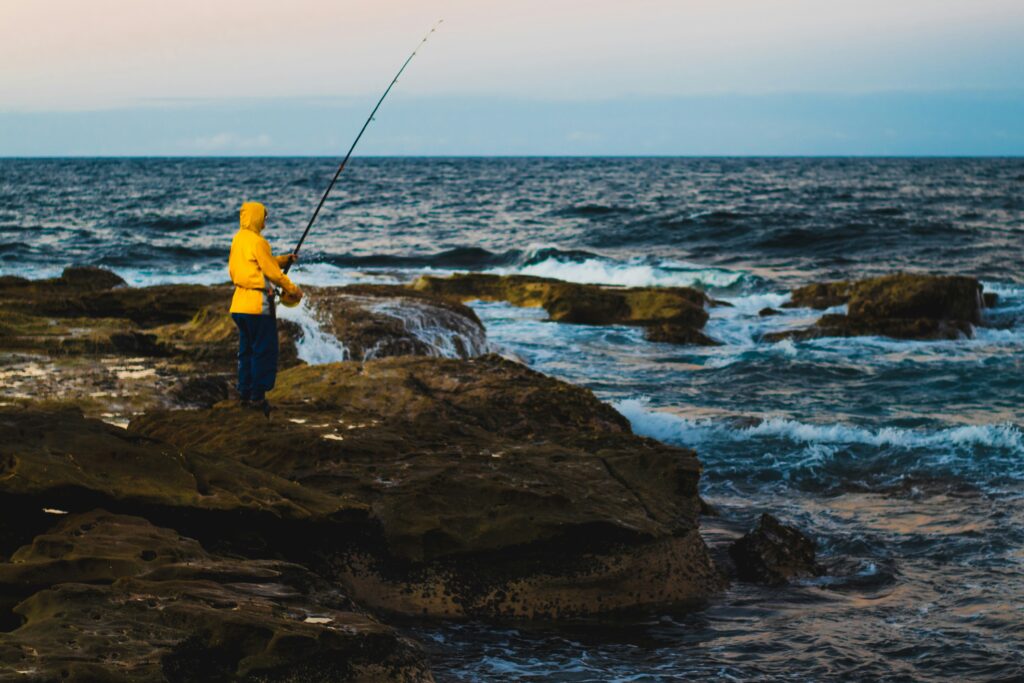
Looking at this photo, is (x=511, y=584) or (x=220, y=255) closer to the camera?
(x=511, y=584)

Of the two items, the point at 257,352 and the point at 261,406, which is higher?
the point at 257,352

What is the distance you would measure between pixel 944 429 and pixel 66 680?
9.27 m

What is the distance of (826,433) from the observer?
1025 cm

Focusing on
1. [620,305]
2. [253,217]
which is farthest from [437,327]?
[620,305]

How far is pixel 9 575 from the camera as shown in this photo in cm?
403

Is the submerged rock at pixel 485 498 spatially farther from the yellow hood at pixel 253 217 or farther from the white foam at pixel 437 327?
the white foam at pixel 437 327

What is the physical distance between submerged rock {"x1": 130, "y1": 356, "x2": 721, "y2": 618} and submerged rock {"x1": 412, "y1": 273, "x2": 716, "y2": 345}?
9787 mm

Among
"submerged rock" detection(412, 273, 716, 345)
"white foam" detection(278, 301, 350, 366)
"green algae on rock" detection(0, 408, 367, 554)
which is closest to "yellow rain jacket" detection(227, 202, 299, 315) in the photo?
"green algae on rock" detection(0, 408, 367, 554)

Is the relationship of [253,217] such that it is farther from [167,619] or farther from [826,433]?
[826,433]

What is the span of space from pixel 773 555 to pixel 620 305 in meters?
12.0

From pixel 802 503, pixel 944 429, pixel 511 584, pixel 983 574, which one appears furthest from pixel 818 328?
pixel 511 584

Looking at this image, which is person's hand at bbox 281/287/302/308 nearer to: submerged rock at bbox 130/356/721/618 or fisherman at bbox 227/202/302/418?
fisherman at bbox 227/202/302/418

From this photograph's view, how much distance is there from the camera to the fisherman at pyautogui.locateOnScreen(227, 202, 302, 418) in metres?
6.92

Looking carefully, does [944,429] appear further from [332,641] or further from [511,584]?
[332,641]
